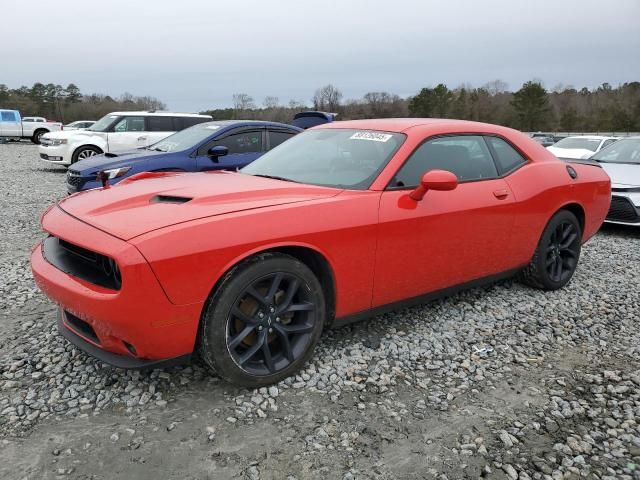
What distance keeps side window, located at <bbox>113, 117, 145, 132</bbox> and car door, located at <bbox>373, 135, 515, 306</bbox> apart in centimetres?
1059

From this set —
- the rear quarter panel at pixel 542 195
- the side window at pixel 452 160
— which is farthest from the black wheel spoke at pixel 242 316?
the rear quarter panel at pixel 542 195

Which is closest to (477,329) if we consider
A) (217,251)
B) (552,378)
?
(552,378)

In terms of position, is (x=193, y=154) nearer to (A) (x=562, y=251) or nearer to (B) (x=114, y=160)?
(B) (x=114, y=160)

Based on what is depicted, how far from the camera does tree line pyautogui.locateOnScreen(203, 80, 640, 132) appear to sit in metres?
54.4

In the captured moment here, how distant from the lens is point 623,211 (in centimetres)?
687

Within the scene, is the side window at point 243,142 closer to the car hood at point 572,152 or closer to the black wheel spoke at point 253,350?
the black wheel spoke at point 253,350

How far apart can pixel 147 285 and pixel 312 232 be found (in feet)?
3.00

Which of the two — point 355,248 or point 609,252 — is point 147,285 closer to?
point 355,248

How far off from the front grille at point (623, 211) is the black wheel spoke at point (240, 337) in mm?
6178

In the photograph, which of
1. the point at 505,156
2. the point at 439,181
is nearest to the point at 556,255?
the point at 505,156

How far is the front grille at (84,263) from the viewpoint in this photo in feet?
7.89

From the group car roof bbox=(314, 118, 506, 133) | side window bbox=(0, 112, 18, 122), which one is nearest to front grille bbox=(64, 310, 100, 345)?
car roof bbox=(314, 118, 506, 133)

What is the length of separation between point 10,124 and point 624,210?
2975cm

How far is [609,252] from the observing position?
19.4 ft
